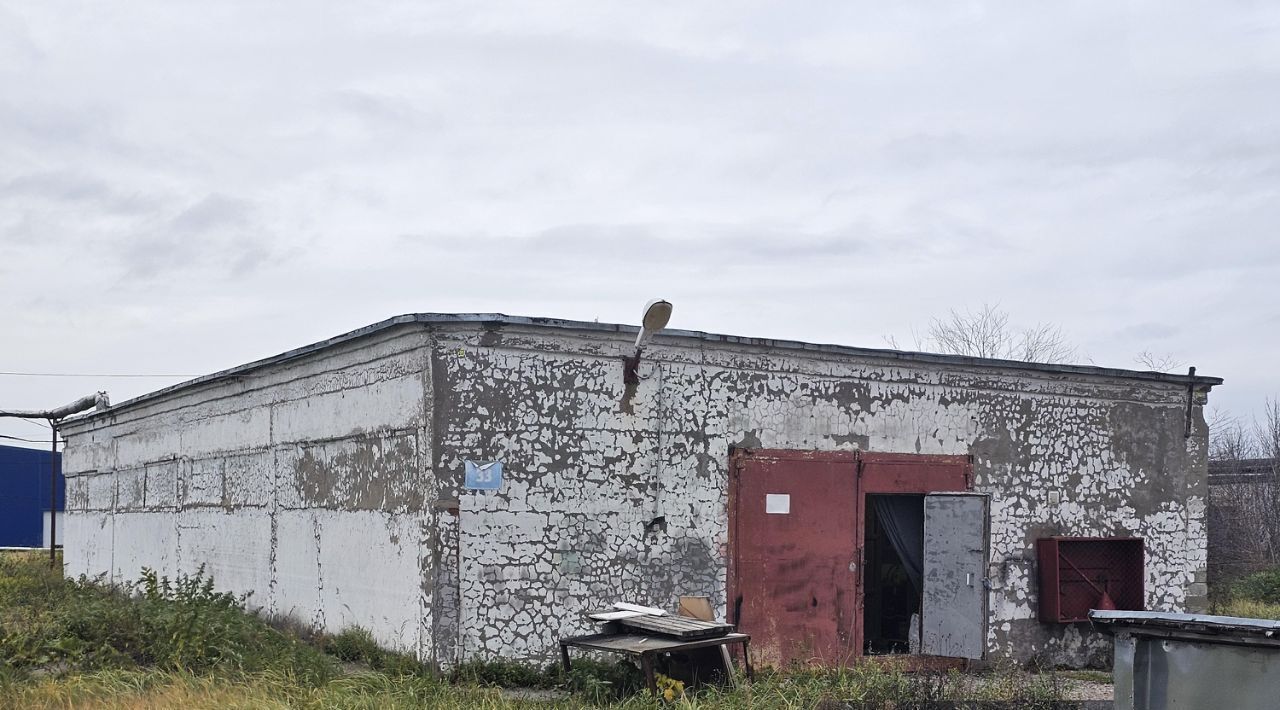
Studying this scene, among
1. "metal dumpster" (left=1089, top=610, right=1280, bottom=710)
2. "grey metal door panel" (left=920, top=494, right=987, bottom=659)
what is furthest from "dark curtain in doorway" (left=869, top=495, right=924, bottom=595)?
"metal dumpster" (left=1089, top=610, right=1280, bottom=710)

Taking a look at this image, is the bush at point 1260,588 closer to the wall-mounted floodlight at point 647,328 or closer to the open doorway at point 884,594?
the open doorway at point 884,594

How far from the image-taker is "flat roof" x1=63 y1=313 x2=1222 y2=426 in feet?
36.5

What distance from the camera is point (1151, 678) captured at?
764 cm

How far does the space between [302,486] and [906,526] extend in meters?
6.65

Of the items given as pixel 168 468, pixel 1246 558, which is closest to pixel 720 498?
pixel 168 468

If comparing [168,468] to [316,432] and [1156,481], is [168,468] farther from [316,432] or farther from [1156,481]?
[1156,481]

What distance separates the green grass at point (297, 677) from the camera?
9453 millimetres

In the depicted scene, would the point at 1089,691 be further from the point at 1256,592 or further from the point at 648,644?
the point at 1256,592

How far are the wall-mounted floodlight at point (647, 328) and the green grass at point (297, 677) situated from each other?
2660 millimetres

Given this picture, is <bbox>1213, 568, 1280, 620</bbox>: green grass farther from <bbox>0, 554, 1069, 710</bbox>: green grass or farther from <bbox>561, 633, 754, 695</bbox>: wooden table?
<bbox>561, 633, 754, 695</bbox>: wooden table

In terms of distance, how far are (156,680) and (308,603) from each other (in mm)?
3346

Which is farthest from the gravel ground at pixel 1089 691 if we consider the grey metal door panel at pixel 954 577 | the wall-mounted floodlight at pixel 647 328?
the wall-mounted floodlight at pixel 647 328

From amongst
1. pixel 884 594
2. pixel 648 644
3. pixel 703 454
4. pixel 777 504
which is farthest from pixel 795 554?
pixel 884 594

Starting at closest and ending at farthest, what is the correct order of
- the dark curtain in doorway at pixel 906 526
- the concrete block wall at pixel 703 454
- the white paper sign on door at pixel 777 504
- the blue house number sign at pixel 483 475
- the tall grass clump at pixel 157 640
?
the tall grass clump at pixel 157 640 < the blue house number sign at pixel 483 475 < the concrete block wall at pixel 703 454 < the white paper sign on door at pixel 777 504 < the dark curtain in doorway at pixel 906 526
